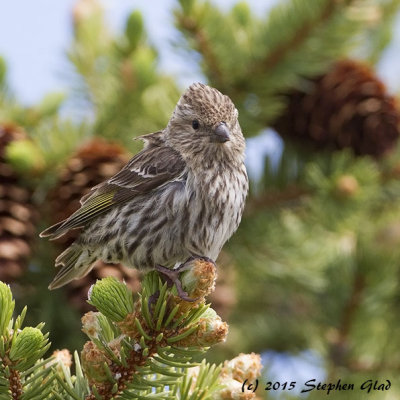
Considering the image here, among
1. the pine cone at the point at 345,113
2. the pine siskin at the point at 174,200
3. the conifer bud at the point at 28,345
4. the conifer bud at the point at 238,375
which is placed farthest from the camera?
the pine cone at the point at 345,113

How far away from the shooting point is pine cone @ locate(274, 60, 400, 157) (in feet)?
12.3

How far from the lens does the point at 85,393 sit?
1.89m

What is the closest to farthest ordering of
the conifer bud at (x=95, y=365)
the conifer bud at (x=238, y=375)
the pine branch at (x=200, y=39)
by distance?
the conifer bud at (x=95, y=365) < the conifer bud at (x=238, y=375) < the pine branch at (x=200, y=39)

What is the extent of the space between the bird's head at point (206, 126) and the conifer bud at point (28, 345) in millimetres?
1628

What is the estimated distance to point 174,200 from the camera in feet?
10.0

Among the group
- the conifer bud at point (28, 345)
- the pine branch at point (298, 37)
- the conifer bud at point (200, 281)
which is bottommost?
the conifer bud at point (28, 345)

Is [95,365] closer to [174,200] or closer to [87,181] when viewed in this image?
[174,200]

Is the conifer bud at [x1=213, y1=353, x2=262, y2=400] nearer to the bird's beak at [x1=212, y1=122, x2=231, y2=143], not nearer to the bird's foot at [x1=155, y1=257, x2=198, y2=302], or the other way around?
Answer: the bird's foot at [x1=155, y1=257, x2=198, y2=302]

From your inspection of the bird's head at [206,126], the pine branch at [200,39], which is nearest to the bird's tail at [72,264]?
the bird's head at [206,126]

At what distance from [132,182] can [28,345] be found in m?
1.62

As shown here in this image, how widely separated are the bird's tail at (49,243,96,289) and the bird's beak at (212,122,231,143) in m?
0.75

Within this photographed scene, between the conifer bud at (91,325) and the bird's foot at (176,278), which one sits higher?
the bird's foot at (176,278)

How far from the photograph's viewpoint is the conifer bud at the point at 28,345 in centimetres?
168

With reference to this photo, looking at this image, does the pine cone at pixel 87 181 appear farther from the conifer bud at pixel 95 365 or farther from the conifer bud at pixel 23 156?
the conifer bud at pixel 95 365
